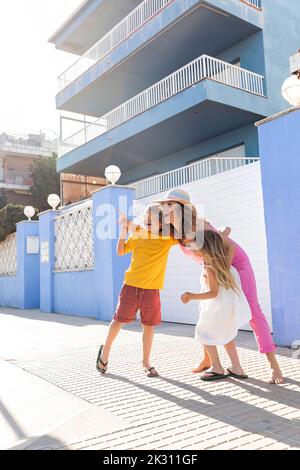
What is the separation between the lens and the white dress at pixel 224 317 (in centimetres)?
359

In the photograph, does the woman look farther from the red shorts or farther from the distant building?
the distant building

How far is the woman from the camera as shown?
11.6 ft

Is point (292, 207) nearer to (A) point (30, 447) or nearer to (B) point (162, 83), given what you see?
(A) point (30, 447)

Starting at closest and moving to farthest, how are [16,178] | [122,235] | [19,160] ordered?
[122,235] < [16,178] < [19,160]

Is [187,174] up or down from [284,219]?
up

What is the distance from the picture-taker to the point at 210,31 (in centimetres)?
1172

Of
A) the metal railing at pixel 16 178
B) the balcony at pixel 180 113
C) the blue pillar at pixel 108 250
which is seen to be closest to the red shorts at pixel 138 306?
the blue pillar at pixel 108 250

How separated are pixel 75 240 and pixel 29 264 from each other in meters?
3.47

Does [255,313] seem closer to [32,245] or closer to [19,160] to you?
[32,245]

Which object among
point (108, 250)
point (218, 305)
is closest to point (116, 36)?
point (108, 250)

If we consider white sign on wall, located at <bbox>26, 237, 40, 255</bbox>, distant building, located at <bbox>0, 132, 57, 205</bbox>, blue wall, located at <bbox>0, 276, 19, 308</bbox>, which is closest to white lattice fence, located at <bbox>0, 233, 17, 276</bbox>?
blue wall, located at <bbox>0, 276, 19, 308</bbox>

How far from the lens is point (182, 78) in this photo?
1196 cm

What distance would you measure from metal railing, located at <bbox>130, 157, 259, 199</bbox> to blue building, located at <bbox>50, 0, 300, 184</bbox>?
794 mm

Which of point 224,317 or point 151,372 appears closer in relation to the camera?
point 224,317
